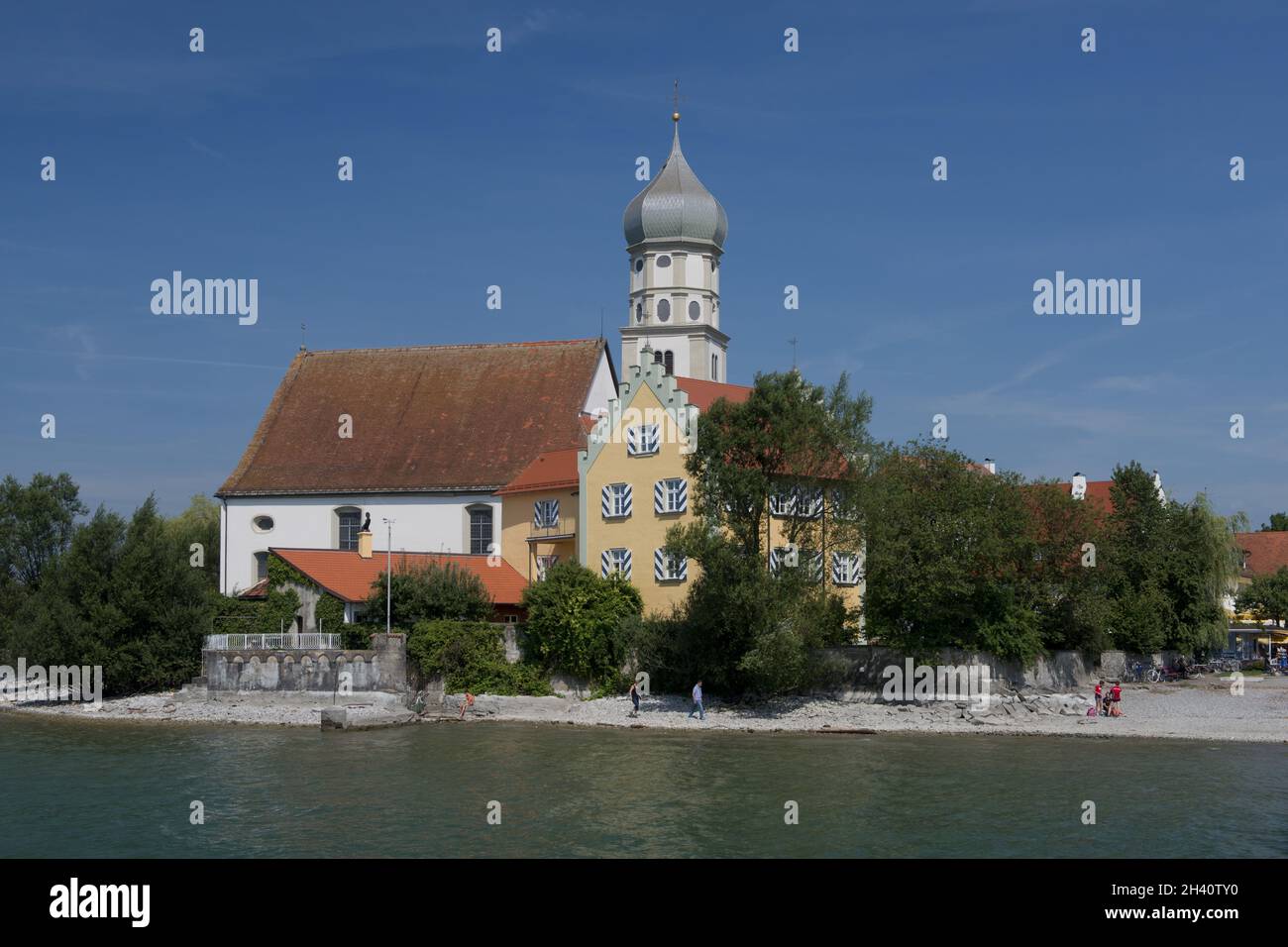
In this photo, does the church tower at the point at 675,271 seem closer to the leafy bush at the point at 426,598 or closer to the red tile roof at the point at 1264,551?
the leafy bush at the point at 426,598

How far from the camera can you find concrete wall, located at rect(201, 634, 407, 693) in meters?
46.8

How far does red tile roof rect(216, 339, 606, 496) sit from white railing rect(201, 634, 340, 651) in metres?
11.5

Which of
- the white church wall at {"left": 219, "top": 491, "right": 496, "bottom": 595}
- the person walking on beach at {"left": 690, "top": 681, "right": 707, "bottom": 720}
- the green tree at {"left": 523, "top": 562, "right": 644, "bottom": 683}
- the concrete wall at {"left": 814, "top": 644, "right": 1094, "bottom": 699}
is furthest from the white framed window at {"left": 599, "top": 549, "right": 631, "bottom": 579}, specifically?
the white church wall at {"left": 219, "top": 491, "right": 496, "bottom": 595}

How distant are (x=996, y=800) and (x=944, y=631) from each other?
52.3 feet

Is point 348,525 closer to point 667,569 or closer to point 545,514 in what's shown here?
point 545,514

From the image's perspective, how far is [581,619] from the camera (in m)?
46.4

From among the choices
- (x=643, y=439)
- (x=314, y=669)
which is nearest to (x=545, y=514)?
(x=643, y=439)

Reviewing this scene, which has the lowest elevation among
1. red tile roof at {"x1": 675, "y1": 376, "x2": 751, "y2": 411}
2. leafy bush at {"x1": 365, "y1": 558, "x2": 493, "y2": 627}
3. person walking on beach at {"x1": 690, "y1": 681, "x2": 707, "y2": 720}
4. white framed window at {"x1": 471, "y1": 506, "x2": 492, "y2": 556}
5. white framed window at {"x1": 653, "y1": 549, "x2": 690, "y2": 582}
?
person walking on beach at {"x1": 690, "y1": 681, "x2": 707, "y2": 720}

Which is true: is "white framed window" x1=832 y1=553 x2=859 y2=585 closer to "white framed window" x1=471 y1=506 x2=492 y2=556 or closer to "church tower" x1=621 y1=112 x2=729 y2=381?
"white framed window" x1=471 y1=506 x2=492 y2=556

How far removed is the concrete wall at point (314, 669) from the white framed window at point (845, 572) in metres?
14.9

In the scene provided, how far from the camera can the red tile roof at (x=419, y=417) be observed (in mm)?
59625
